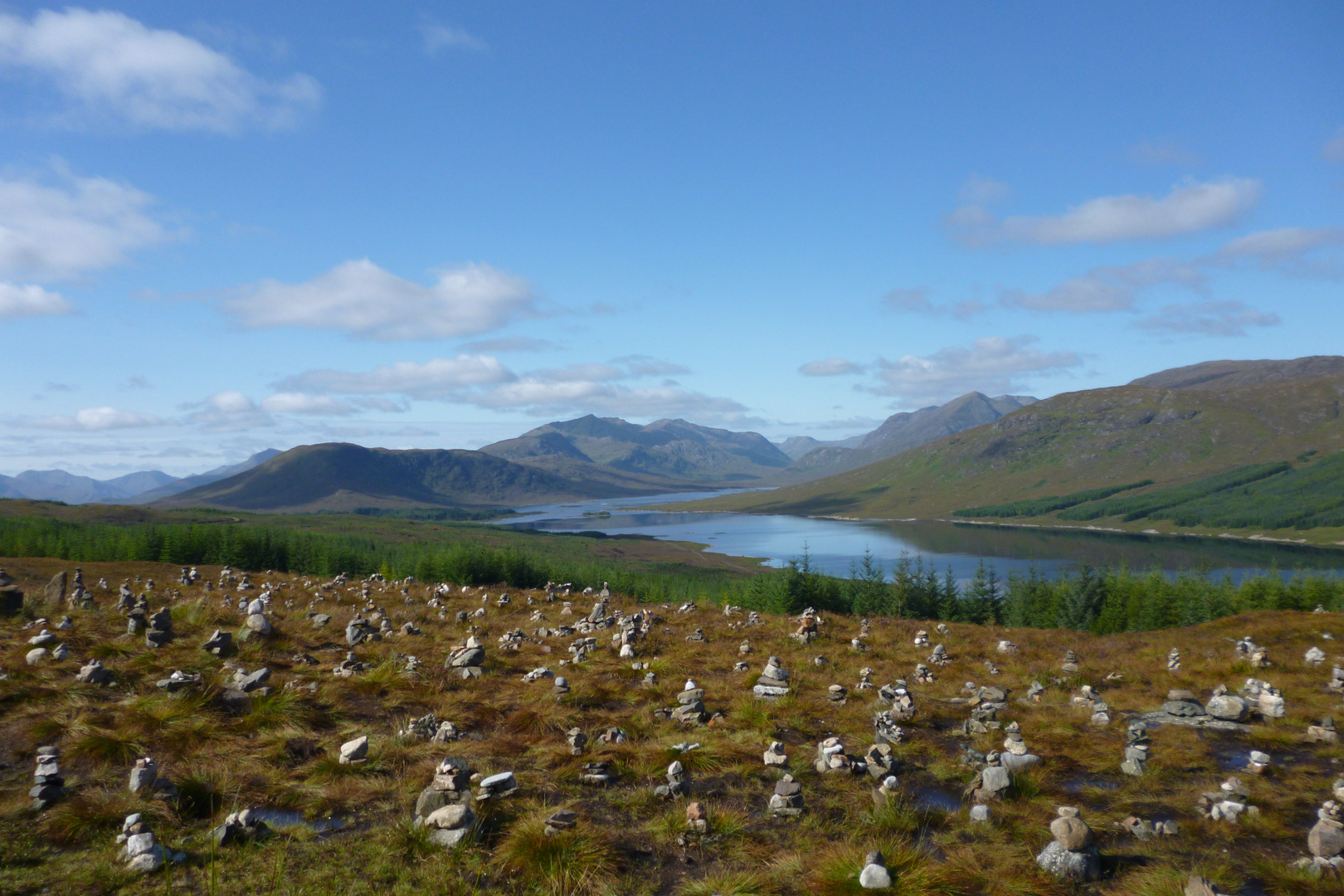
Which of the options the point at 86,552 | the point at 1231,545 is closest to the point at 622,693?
the point at 86,552

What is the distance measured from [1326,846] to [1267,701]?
7.31m

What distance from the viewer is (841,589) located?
6738 centimetres

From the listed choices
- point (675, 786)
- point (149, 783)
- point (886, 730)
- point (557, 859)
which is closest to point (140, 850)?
point (149, 783)

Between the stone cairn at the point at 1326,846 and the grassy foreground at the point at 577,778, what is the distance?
249 millimetres

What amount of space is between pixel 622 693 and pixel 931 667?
9209mm

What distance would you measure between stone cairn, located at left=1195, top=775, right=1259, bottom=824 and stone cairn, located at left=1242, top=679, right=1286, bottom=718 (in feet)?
17.8

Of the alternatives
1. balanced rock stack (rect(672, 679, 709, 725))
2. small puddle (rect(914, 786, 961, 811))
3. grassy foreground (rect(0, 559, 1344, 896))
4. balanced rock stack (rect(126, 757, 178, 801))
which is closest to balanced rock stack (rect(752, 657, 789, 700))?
grassy foreground (rect(0, 559, 1344, 896))

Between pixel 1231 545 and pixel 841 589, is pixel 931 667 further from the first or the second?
pixel 1231 545

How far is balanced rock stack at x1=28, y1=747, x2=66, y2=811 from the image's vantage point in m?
7.27

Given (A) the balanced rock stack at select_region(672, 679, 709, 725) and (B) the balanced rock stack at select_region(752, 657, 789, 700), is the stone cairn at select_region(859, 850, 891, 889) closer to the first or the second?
(A) the balanced rock stack at select_region(672, 679, 709, 725)

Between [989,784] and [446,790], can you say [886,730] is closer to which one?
[989,784]

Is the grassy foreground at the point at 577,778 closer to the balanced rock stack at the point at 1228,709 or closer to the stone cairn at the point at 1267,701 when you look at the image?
the stone cairn at the point at 1267,701

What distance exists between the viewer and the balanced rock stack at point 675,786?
862cm

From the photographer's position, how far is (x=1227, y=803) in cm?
809
